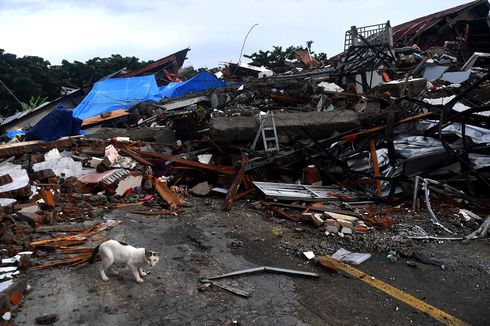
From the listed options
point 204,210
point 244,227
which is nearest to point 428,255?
point 244,227

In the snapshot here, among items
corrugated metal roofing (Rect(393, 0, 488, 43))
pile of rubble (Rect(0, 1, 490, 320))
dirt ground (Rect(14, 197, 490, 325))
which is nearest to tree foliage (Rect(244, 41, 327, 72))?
corrugated metal roofing (Rect(393, 0, 488, 43))

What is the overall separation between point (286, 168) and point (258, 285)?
3873 mm

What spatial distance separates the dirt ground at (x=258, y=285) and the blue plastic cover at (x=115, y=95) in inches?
380

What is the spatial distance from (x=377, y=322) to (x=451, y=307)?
74 centimetres

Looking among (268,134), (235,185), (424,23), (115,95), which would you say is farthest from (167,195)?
(424,23)

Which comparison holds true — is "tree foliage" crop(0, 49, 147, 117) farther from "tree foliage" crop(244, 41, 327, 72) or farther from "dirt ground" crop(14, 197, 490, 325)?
"dirt ground" crop(14, 197, 490, 325)

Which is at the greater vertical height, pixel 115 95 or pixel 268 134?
pixel 115 95

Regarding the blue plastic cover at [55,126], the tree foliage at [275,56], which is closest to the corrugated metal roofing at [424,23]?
the tree foliage at [275,56]

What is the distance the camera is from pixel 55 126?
912cm

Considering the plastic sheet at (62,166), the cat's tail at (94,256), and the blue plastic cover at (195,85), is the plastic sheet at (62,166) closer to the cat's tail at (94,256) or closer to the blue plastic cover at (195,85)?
the cat's tail at (94,256)

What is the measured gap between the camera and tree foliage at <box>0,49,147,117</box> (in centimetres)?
1922

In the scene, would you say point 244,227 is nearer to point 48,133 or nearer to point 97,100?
point 48,133

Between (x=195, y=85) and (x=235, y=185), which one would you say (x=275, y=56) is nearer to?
(x=195, y=85)

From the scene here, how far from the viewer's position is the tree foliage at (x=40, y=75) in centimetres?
1922
